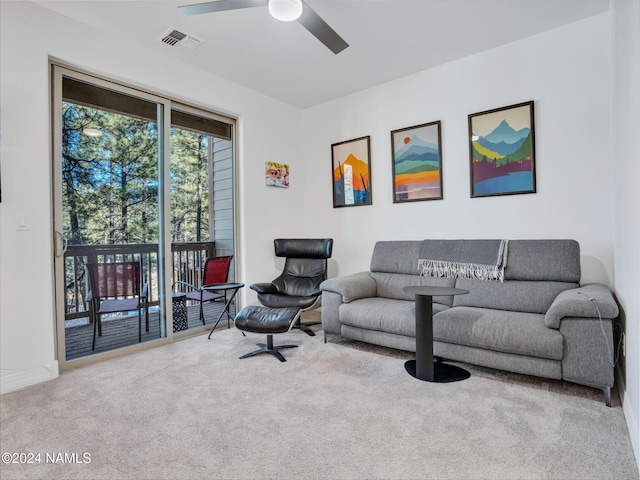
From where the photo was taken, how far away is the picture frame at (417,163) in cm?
361

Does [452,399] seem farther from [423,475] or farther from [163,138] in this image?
[163,138]

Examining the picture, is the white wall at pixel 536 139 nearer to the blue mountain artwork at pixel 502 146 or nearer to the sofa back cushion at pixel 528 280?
the blue mountain artwork at pixel 502 146

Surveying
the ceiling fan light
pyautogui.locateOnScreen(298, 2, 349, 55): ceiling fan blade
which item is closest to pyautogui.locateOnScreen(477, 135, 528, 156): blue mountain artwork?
pyautogui.locateOnScreen(298, 2, 349, 55): ceiling fan blade

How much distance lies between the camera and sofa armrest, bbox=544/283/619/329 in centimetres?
197

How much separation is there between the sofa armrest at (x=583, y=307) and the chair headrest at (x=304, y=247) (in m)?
2.23

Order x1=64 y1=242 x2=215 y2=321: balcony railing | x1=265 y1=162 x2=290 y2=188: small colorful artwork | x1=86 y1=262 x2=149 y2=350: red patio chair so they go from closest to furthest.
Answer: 1. x1=64 y1=242 x2=215 y2=321: balcony railing
2. x1=86 y1=262 x2=149 y2=350: red patio chair
3. x1=265 y1=162 x2=290 y2=188: small colorful artwork

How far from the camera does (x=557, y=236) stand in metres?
2.95

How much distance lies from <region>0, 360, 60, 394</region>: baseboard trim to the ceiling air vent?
2841 millimetres

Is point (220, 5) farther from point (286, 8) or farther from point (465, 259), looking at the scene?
point (465, 259)

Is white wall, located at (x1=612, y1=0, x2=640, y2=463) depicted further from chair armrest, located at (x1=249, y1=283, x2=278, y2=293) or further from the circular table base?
chair armrest, located at (x1=249, y1=283, x2=278, y2=293)

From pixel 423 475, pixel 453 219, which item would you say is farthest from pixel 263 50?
pixel 423 475

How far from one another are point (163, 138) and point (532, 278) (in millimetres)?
3655

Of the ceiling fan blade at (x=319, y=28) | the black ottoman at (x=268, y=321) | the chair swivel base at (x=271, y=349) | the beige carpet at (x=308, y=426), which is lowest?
the beige carpet at (x=308, y=426)

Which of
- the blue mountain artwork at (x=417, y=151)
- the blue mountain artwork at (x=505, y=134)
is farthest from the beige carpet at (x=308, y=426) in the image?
the blue mountain artwork at (x=417, y=151)
